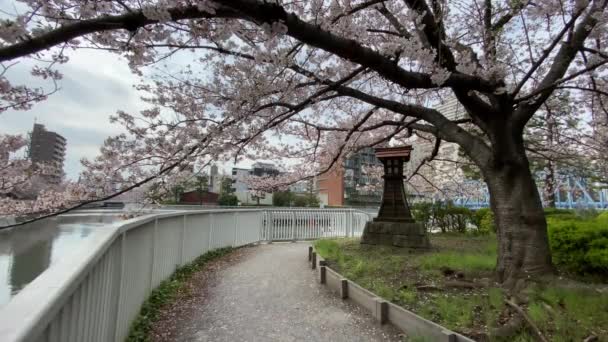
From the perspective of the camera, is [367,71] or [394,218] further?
[394,218]

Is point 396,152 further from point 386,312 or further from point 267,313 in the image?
point 267,313

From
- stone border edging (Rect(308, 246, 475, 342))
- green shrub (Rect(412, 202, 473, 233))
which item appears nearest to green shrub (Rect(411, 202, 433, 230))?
green shrub (Rect(412, 202, 473, 233))

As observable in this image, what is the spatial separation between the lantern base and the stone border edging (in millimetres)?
2506

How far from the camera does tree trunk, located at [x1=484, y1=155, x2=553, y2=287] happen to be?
3920 millimetres

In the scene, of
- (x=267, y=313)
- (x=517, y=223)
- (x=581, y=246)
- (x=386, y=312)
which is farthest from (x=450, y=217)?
(x=267, y=313)

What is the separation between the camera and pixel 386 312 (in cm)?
361

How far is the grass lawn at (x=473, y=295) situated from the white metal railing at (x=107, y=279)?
2835 mm

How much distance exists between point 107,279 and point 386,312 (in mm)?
2856

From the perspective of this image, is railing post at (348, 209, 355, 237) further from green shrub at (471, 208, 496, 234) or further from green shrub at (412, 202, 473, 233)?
green shrub at (471, 208, 496, 234)

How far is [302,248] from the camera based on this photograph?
367 inches

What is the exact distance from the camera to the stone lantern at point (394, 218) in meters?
7.14

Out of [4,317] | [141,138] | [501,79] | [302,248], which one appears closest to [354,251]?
[302,248]

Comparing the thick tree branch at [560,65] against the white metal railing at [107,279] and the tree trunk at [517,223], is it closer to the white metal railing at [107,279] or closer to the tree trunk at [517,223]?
the tree trunk at [517,223]

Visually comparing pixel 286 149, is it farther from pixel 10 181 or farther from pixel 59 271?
pixel 59 271
